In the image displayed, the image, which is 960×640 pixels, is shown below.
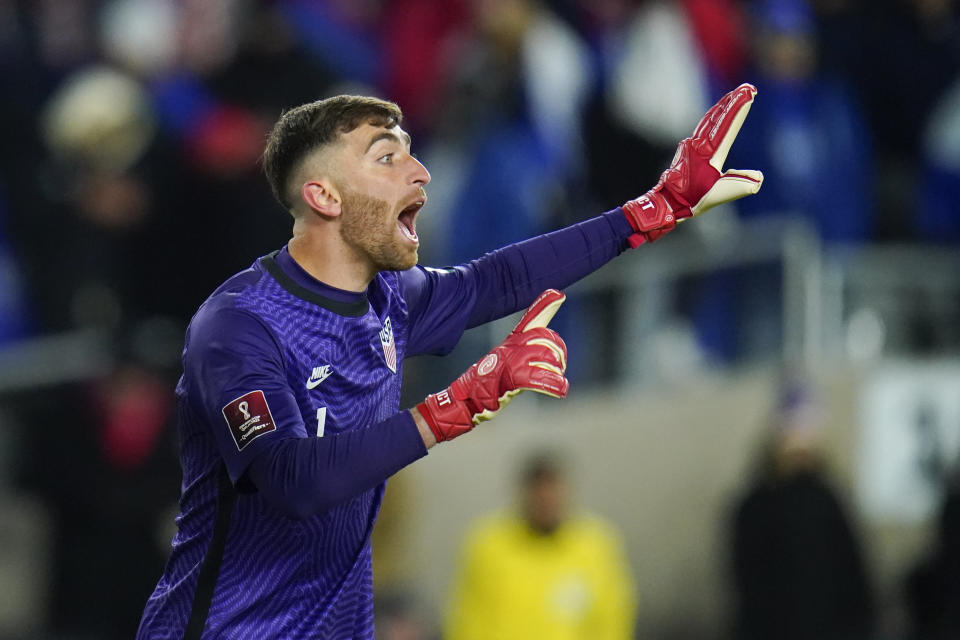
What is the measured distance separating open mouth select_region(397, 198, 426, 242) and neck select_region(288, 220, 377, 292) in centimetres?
13

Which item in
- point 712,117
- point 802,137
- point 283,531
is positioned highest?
point 712,117

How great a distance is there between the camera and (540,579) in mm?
7910

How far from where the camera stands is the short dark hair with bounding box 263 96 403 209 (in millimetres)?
4434

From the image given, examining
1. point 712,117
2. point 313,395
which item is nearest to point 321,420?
point 313,395

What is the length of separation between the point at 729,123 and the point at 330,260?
3.78 ft

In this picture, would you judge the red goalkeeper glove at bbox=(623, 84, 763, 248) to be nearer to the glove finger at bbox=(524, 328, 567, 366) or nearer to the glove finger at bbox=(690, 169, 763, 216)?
the glove finger at bbox=(690, 169, 763, 216)

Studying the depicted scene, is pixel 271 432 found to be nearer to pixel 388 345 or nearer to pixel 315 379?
pixel 315 379

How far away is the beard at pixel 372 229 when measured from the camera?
440 cm

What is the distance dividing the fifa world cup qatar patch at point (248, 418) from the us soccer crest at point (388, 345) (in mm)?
553

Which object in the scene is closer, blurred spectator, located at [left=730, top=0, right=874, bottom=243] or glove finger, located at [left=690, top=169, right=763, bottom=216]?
glove finger, located at [left=690, top=169, right=763, bottom=216]

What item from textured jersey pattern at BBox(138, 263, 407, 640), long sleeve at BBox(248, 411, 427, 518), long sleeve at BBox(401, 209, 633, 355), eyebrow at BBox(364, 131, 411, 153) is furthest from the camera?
long sleeve at BBox(401, 209, 633, 355)

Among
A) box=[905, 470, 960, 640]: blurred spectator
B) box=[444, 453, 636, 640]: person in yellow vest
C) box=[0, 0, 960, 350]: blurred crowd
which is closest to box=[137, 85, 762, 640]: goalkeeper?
box=[444, 453, 636, 640]: person in yellow vest

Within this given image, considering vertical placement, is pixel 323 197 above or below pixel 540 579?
above

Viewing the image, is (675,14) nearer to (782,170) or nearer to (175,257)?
(782,170)
